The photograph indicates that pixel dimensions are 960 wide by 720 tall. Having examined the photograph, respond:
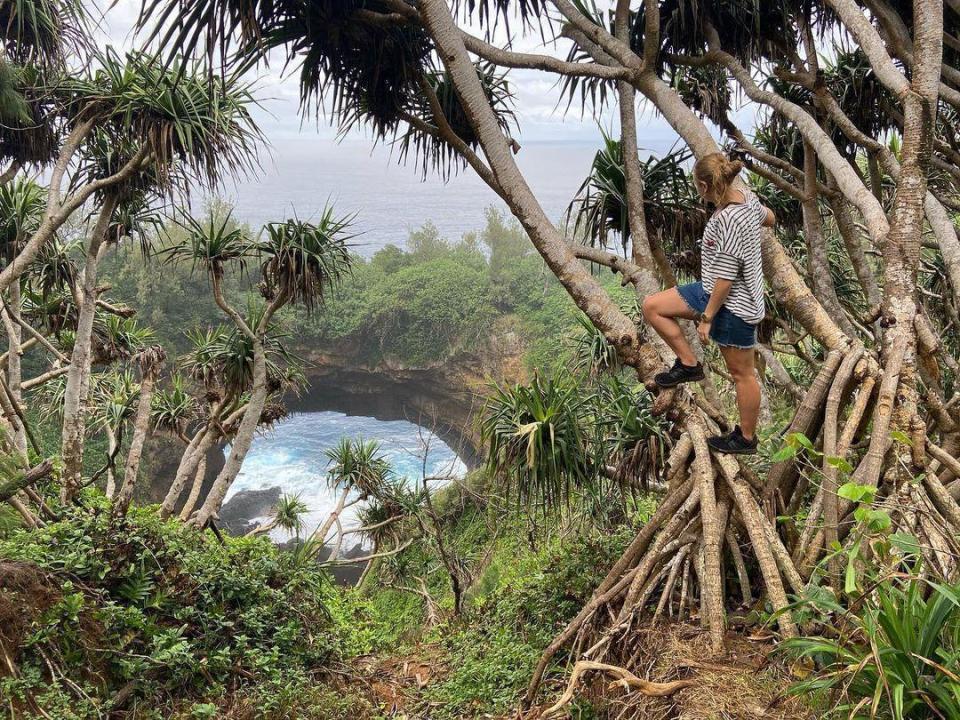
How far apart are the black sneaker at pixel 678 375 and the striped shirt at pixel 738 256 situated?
15.3 inches

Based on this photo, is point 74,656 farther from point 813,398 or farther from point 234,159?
point 234,159

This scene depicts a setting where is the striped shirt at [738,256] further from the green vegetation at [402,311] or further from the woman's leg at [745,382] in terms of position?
the green vegetation at [402,311]

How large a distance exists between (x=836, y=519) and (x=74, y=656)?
11.6ft

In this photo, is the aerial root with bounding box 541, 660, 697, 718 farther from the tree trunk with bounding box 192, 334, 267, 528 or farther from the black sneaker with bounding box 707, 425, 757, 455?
the tree trunk with bounding box 192, 334, 267, 528

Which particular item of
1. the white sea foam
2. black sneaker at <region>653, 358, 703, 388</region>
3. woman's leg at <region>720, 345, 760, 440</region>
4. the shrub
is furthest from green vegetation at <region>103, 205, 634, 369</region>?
the shrub

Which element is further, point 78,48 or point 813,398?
point 78,48

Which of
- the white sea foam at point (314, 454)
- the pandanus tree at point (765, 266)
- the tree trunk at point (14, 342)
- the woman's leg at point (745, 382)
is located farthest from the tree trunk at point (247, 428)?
the white sea foam at point (314, 454)

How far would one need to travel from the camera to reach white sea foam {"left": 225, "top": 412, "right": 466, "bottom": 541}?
29281 mm

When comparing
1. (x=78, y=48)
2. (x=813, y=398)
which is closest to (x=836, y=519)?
(x=813, y=398)

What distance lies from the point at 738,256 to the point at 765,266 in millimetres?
931

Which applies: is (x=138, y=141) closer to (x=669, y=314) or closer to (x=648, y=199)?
(x=648, y=199)

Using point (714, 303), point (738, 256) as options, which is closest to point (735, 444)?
point (714, 303)

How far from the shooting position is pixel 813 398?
3055mm

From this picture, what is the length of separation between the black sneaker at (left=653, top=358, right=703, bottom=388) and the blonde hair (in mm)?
724
